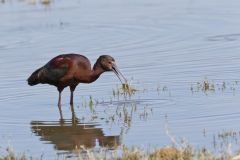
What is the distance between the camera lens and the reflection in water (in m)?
9.76

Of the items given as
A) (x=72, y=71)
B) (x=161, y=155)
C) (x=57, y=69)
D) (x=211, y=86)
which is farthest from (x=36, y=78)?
(x=161, y=155)

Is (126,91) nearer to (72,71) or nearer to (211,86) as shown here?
(72,71)

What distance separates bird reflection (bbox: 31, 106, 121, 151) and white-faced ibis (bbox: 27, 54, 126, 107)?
0.88 metres

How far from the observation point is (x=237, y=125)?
32.8 ft

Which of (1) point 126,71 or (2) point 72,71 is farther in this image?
(1) point 126,71

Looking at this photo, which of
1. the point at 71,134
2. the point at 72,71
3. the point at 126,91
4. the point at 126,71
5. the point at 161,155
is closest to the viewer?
the point at 161,155

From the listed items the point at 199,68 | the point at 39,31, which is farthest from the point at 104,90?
the point at 39,31

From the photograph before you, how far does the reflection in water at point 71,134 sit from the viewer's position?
976cm

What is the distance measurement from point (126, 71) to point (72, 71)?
2.05 meters

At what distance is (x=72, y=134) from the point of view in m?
10.5

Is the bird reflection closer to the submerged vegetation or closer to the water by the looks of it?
the water

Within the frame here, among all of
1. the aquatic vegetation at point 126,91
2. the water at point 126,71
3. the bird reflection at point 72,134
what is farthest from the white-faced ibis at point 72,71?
the bird reflection at point 72,134

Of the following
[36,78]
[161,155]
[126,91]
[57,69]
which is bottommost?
[161,155]

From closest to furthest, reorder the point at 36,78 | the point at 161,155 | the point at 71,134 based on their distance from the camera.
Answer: the point at 161,155
the point at 71,134
the point at 36,78
